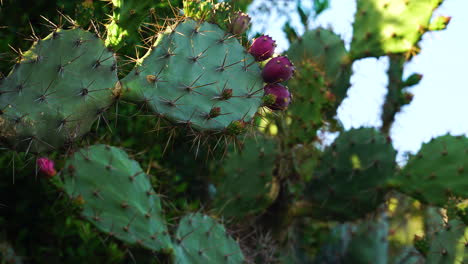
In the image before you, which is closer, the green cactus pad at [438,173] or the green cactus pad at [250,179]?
the green cactus pad at [438,173]

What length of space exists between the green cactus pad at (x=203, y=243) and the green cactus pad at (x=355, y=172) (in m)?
0.93

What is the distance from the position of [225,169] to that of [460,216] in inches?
55.2

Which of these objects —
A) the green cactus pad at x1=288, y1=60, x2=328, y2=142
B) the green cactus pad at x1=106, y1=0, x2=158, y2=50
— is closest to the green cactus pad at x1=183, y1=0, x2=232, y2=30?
the green cactus pad at x1=106, y1=0, x2=158, y2=50

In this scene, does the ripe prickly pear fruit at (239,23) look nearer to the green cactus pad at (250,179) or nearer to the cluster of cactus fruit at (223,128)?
the cluster of cactus fruit at (223,128)

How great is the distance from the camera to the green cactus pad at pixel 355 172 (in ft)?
10.4

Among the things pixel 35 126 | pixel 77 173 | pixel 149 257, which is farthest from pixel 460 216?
pixel 35 126

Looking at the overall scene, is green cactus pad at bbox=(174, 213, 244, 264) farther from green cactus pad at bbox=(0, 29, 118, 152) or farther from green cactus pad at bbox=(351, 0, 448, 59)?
green cactus pad at bbox=(351, 0, 448, 59)

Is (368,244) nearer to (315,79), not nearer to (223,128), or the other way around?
(315,79)

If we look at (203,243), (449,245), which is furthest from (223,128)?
(449,245)

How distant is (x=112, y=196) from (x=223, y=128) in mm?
583

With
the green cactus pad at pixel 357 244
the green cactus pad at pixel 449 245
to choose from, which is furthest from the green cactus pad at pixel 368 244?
the green cactus pad at pixel 449 245

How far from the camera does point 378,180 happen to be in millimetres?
3158

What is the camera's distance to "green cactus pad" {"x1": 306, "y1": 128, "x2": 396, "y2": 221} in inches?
124

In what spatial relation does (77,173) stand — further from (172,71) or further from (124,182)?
(172,71)
